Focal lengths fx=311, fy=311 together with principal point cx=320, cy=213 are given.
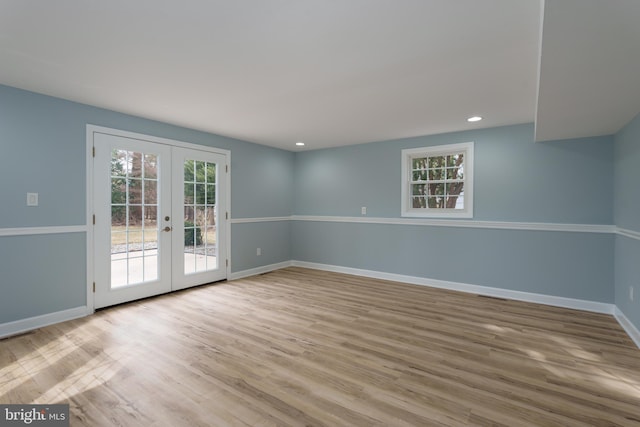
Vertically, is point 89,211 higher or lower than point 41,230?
higher

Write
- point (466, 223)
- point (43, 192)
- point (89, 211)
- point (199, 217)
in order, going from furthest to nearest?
point (199, 217), point (466, 223), point (89, 211), point (43, 192)

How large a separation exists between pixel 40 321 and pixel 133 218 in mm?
1394

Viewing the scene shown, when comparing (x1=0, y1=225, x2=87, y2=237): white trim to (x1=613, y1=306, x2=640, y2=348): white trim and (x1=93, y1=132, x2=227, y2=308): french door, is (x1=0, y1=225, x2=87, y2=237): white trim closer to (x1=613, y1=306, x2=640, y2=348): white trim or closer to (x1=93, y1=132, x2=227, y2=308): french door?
(x1=93, y1=132, x2=227, y2=308): french door

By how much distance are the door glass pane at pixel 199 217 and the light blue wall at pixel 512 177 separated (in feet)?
7.58

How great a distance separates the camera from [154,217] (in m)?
4.20

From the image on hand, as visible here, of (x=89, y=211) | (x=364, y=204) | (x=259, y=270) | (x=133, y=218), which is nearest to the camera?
(x=89, y=211)

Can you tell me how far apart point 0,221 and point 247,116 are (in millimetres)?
2700

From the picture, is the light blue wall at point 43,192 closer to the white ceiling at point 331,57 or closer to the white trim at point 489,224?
the white ceiling at point 331,57

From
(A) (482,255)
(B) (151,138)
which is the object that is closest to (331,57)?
(B) (151,138)

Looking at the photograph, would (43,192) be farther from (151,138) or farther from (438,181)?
(438,181)

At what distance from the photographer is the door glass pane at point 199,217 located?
15.1 ft

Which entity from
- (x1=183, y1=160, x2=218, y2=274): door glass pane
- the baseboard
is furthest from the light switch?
(x1=183, y1=160, x2=218, y2=274): door glass pane

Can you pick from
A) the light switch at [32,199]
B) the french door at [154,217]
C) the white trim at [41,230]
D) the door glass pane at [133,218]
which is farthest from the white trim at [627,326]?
the light switch at [32,199]

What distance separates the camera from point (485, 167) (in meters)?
4.48
